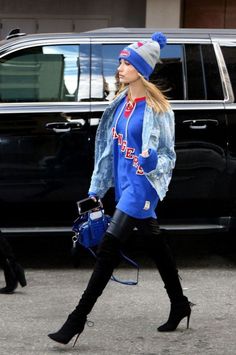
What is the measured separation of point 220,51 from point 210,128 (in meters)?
0.66

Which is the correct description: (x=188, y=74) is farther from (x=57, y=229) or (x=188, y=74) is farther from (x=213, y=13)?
(x=213, y=13)

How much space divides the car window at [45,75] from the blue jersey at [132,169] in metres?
1.58

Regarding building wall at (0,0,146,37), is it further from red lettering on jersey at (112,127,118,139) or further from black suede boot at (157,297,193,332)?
black suede boot at (157,297,193,332)

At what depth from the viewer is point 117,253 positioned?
452 centimetres

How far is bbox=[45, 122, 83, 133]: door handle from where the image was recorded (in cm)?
605

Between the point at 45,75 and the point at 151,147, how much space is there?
2000mm

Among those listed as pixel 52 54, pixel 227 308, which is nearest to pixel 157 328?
pixel 227 308

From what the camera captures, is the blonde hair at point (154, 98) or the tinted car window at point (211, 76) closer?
the blonde hair at point (154, 98)

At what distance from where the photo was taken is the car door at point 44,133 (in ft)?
19.8

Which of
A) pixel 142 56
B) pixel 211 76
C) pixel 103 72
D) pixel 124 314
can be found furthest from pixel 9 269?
pixel 211 76

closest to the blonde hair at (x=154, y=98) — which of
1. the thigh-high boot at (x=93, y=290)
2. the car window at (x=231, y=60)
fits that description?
the thigh-high boot at (x=93, y=290)

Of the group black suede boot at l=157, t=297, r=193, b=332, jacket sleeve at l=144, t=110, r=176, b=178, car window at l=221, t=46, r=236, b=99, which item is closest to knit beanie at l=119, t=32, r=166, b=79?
jacket sleeve at l=144, t=110, r=176, b=178

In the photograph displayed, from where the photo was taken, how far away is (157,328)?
4988 millimetres

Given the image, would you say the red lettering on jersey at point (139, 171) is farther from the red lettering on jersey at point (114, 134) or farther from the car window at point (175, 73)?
the car window at point (175, 73)
